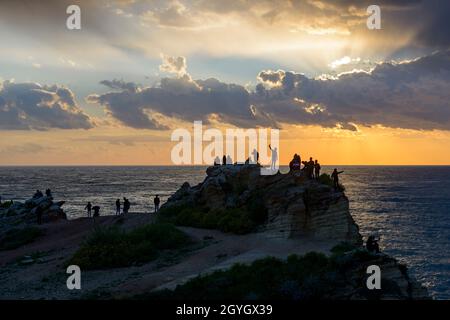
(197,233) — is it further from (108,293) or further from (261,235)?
(108,293)

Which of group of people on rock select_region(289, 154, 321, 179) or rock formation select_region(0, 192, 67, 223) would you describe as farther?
rock formation select_region(0, 192, 67, 223)

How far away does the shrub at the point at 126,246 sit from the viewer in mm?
24766

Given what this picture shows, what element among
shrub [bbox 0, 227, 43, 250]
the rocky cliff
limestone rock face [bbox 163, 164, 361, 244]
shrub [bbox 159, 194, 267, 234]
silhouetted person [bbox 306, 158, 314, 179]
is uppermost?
silhouetted person [bbox 306, 158, 314, 179]

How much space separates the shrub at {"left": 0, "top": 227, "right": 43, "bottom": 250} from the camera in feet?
115

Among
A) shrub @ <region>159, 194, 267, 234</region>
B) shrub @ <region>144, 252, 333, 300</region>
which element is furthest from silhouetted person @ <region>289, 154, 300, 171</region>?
shrub @ <region>144, 252, 333, 300</region>

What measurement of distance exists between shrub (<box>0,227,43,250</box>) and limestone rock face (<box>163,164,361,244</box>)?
1251cm

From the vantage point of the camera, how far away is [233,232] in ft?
101

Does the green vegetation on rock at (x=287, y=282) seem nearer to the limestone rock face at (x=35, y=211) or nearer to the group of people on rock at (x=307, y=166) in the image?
the group of people on rock at (x=307, y=166)

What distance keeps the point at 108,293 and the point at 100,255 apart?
6209mm

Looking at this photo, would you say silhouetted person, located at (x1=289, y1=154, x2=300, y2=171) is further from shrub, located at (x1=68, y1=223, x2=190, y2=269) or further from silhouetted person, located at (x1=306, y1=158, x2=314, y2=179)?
shrub, located at (x1=68, y1=223, x2=190, y2=269)

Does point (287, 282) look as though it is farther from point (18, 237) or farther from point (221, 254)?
point (18, 237)

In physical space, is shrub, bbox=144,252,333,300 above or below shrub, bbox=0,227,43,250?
above
